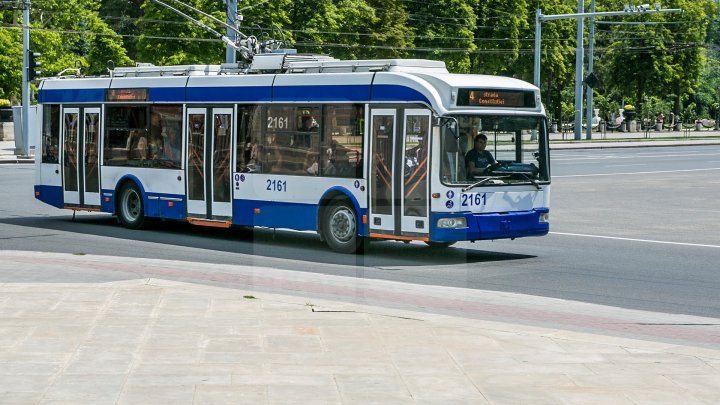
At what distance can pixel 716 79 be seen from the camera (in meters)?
124

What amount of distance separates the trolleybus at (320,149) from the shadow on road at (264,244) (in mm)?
338

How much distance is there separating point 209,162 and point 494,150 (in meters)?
5.20

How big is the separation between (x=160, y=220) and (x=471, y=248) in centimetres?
690

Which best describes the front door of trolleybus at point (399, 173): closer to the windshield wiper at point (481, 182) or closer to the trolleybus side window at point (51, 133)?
the windshield wiper at point (481, 182)

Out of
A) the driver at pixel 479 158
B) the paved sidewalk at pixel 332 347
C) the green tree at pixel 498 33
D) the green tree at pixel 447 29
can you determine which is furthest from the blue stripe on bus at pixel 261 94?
the green tree at pixel 498 33

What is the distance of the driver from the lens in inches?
656

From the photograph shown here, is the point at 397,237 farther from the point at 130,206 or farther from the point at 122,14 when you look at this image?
the point at 122,14

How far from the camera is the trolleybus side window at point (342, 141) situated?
17.5 metres

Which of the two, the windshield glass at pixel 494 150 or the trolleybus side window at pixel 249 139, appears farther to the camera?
the trolleybus side window at pixel 249 139

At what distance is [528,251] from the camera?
18219mm

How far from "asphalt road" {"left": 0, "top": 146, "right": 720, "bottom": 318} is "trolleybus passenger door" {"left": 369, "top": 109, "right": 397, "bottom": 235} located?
0.57 meters

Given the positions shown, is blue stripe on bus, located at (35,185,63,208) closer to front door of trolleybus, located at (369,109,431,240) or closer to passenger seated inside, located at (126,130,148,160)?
passenger seated inside, located at (126,130,148,160)

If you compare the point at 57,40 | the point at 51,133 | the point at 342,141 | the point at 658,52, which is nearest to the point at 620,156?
the point at 57,40

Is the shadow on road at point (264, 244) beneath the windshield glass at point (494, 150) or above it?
beneath
